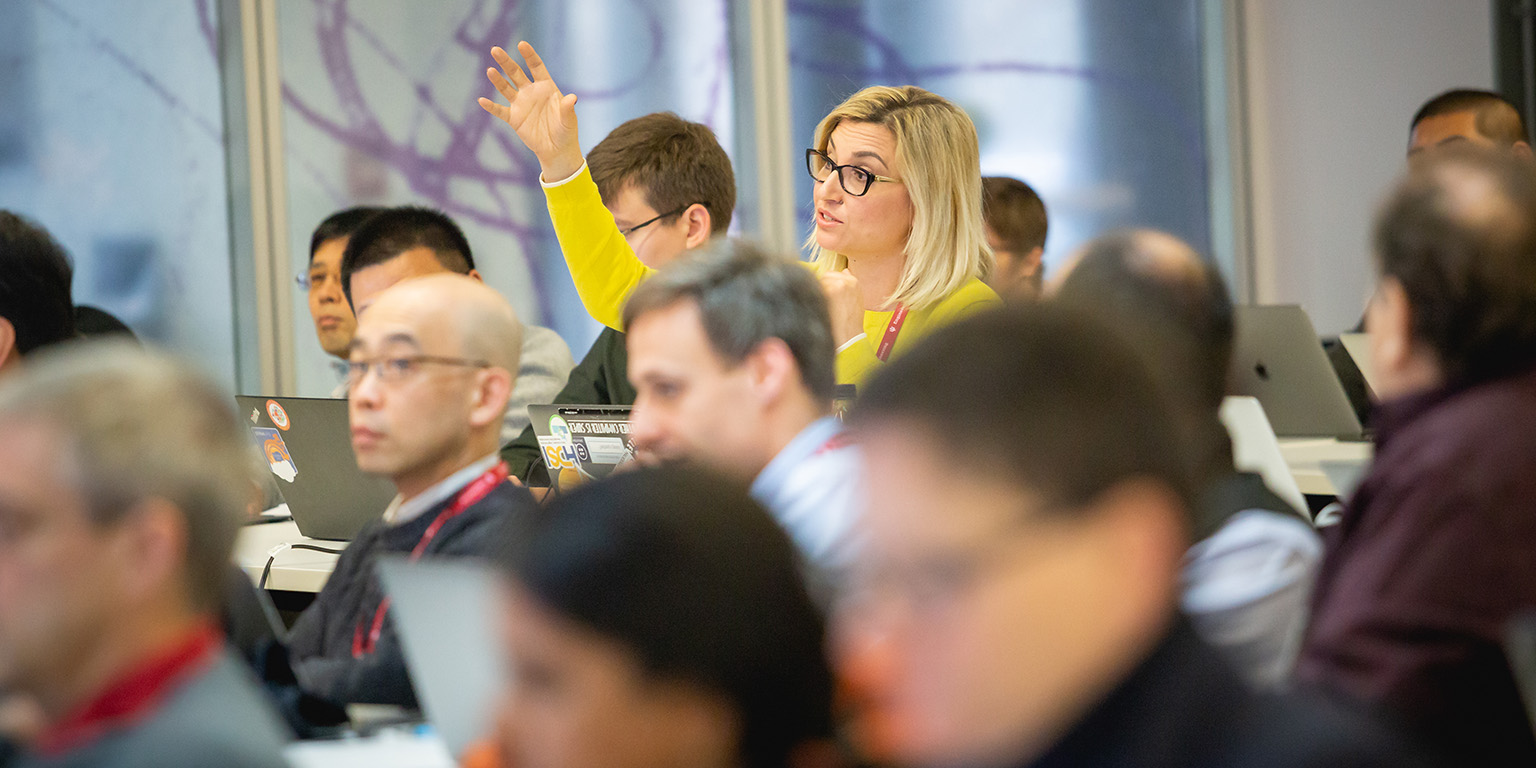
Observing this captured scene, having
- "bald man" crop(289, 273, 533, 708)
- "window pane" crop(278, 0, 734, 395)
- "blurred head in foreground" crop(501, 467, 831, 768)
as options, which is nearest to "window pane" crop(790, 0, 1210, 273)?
"window pane" crop(278, 0, 734, 395)

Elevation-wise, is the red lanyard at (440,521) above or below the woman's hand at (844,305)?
below

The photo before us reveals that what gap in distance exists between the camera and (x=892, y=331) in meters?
2.68

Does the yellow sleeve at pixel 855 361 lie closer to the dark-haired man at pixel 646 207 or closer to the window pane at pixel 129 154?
the dark-haired man at pixel 646 207

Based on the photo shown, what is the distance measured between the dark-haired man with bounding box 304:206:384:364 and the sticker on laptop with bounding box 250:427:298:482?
862 mm

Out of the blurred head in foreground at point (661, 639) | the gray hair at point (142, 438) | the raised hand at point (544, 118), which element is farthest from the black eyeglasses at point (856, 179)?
the blurred head in foreground at point (661, 639)

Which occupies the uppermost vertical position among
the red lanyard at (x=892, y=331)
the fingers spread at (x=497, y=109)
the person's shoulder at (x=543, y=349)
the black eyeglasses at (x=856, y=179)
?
the fingers spread at (x=497, y=109)

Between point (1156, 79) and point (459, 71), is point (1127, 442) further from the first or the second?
point (1156, 79)

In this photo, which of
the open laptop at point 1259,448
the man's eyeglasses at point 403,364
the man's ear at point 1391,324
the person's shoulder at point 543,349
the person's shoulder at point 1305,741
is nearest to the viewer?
the person's shoulder at point 1305,741

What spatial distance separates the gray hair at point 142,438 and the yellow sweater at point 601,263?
165cm

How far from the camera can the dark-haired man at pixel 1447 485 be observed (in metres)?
1.29

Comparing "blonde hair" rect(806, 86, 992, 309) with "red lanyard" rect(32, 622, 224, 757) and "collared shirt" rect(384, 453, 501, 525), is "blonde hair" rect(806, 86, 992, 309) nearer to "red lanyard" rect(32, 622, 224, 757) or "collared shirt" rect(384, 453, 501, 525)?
"collared shirt" rect(384, 453, 501, 525)

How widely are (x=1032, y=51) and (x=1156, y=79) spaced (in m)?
0.62

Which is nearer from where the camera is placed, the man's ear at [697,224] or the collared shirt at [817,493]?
the collared shirt at [817,493]

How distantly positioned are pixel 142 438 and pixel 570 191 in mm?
1876
